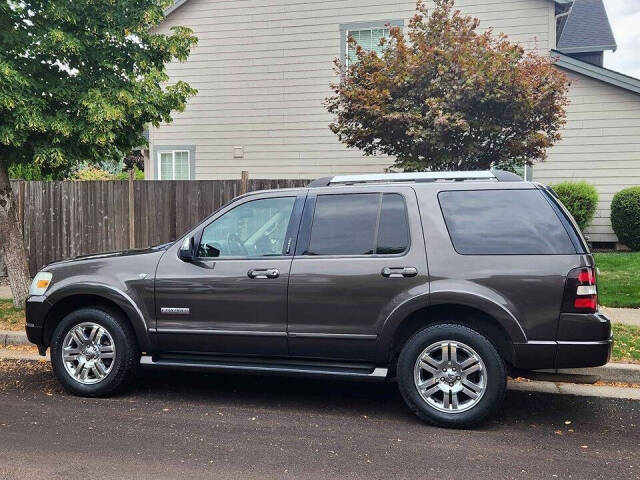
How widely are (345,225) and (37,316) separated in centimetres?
296

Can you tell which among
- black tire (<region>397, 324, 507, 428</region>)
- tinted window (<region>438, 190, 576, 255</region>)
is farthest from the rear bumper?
tinted window (<region>438, 190, 576, 255</region>)

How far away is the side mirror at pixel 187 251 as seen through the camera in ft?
18.2

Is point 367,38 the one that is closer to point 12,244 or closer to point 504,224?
point 12,244

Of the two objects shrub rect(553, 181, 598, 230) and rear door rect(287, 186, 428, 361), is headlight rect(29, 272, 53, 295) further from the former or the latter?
shrub rect(553, 181, 598, 230)

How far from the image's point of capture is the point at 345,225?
17.6 feet

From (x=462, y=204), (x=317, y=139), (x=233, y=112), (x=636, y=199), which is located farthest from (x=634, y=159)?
(x=462, y=204)

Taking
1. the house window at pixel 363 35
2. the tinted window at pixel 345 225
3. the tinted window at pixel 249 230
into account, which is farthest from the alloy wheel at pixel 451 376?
the house window at pixel 363 35

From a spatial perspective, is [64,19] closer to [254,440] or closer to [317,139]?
[254,440]

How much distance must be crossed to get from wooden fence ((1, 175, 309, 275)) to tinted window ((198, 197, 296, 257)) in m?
5.51

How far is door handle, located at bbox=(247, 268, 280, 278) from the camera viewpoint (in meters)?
5.32

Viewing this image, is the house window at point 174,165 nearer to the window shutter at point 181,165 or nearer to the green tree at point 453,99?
the window shutter at point 181,165

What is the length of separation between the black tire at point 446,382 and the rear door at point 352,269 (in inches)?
11.9

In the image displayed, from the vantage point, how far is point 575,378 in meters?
5.12

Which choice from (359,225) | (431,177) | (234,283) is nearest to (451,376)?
(359,225)
